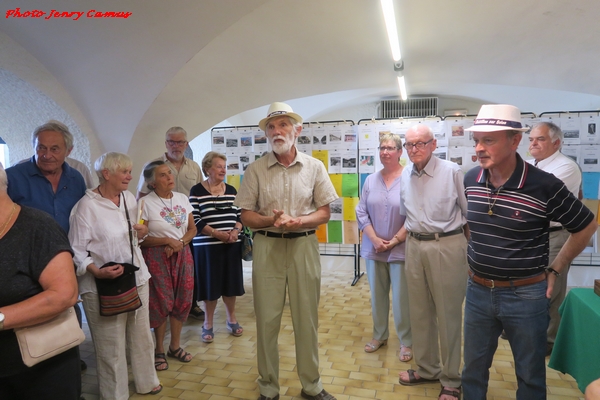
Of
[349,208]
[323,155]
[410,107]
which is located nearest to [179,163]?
[323,155]

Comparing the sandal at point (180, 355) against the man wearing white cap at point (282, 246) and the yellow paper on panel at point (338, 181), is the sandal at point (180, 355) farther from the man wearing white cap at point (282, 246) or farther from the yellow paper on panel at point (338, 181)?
the yellow paper on panel at point (338, 181)

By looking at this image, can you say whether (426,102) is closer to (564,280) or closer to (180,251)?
(564,280)

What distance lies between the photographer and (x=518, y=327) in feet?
5.72

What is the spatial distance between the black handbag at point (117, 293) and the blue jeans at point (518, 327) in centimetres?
202

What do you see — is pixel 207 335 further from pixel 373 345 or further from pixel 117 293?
pixel 373 345

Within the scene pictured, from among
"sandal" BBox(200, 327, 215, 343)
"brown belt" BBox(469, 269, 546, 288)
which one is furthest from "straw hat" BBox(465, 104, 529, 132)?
"sandal" BBox(200, 327, 215, 343)

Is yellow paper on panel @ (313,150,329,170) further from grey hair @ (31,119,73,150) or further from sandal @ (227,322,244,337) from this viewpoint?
grey hair @ (31,119,73,150)

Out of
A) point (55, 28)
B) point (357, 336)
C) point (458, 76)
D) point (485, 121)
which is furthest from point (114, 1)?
point (458, 76)

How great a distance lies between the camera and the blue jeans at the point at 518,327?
172 centimetres

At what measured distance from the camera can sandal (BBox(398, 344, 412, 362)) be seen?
9.52 ft

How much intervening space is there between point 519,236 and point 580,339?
771 millimetres

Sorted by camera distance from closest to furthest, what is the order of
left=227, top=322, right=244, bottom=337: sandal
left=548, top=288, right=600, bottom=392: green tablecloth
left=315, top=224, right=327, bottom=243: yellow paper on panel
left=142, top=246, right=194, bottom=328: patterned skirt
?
left=548, top=288, right=600, bottom=392: green tablecloth, left=142, top=246, right=194, bottom=328: patterned skirt, left=227, top=322, right=244, bottom=337: sandal, left=315, top=224, right=327, bottom=243: yellow paper on panel

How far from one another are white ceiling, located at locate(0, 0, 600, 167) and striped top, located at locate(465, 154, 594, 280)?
2658 mm

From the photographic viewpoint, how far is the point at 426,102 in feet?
29.2
